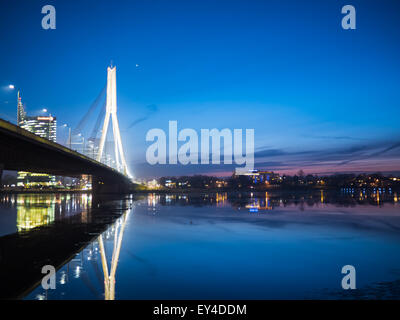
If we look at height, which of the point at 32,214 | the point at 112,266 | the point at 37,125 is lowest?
the point at 32,214

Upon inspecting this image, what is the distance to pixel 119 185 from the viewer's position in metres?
111

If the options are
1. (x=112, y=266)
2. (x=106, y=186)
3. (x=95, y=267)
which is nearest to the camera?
(x=95, y=267)

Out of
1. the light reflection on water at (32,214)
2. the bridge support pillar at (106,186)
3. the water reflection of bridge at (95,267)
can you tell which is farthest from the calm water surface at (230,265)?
the bridge support pillar at (106,186)

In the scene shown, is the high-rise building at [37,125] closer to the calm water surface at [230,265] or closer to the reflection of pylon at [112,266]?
the calm water surface at [230,265]

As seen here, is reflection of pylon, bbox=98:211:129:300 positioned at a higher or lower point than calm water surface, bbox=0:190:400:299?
higher

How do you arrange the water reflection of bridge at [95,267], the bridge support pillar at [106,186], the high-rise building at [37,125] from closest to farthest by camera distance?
the water reflection of bridge at [95,267]
the high-rise building at [37,125]
the bridge support pillar at [106,186]

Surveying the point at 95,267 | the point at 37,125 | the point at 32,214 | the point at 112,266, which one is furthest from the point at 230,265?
the point at 37,125

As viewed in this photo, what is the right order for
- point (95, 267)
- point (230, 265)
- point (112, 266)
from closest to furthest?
point (95, 267) → point (112, 266) → point (230, 265)

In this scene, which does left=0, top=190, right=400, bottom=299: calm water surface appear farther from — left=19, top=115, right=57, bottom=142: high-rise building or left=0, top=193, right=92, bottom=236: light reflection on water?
left=19, top=115, right=57, bottom=142: high-rise building

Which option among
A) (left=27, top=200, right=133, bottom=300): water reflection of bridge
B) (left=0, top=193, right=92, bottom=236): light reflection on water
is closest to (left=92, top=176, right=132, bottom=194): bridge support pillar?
(left=0, top=193, right=92, bottom=236): light reflection on water

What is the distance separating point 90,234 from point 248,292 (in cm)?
1341

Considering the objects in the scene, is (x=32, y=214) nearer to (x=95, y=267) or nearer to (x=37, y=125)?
(x=37, y=125)
